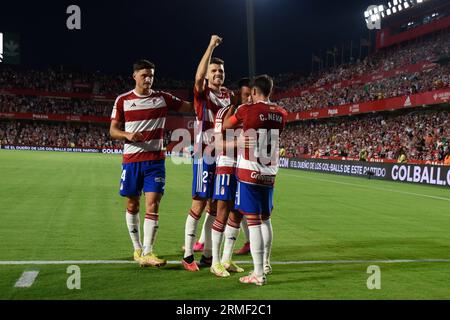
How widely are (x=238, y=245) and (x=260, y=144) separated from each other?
2919mm

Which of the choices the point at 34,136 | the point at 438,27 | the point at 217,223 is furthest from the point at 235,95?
the point at 34,136

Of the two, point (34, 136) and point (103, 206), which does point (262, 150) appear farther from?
point (34, 136)

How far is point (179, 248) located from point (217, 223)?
170cm

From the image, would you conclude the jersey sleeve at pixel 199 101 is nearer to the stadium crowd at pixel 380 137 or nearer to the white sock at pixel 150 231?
the white sock at pixel 150 231

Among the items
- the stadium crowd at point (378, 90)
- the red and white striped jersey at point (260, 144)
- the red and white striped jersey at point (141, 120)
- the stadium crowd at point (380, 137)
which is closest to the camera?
the red and white striped jersey at point (260, 144)

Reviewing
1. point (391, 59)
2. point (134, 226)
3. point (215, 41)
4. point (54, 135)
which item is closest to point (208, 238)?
point (134, 226)

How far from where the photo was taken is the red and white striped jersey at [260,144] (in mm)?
5262

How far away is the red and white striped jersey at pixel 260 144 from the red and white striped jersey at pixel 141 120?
134 cm

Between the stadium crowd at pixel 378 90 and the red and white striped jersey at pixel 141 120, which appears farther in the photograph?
the stadium crowd at pixel 378 90

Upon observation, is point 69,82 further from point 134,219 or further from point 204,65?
point 204,65

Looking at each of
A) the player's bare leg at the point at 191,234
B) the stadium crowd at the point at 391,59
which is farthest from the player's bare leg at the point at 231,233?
the stadium crowd at the point at 391,59

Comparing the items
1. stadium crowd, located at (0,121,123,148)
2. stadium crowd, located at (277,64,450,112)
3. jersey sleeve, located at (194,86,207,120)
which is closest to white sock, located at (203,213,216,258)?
jersey sleeve, located at (194,86,207,120)
